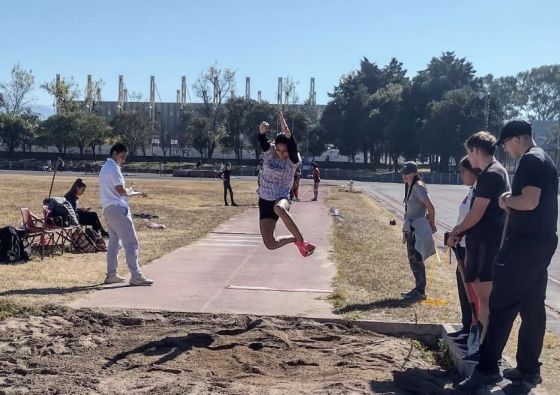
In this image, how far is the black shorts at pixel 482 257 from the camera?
21.8ft

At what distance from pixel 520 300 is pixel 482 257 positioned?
2.79ft

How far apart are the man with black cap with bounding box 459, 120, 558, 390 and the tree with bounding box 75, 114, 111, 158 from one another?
278ft

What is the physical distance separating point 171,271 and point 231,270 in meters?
0.94

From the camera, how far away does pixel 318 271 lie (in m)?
12.2

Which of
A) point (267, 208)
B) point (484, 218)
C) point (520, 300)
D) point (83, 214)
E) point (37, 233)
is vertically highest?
point (484, 218)

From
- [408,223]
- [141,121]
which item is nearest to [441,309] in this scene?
[408,223]

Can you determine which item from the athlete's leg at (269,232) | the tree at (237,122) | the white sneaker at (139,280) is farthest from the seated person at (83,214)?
the tree at (237,122)

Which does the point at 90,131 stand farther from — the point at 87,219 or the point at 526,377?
the point at 526,377

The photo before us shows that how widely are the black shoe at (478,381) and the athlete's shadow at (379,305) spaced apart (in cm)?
279

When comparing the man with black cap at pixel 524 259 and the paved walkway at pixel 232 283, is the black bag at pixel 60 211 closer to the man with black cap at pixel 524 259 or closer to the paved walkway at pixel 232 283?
the paved walkway at pixel 232 283

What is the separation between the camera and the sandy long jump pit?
5.88 meters

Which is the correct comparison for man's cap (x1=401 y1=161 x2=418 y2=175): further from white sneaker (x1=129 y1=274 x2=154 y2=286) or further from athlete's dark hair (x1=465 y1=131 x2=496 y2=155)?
white sneaker (x1=129 y1=274 x2=154 y2=286)

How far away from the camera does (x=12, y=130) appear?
89.6m

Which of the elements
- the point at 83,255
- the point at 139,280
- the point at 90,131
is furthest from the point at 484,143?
the point at 90,131
